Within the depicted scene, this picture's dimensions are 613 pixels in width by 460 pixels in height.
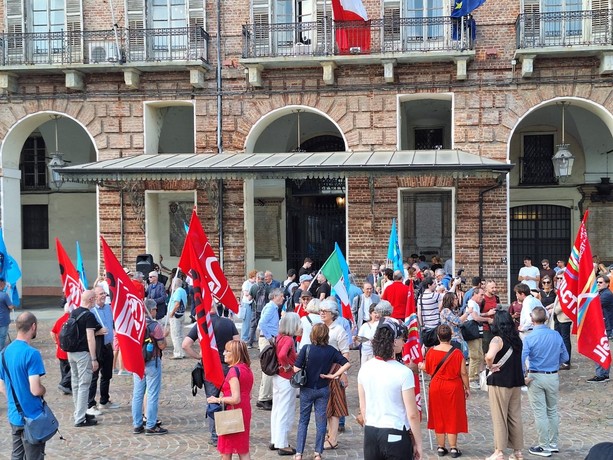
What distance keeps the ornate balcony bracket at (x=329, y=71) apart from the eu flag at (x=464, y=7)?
331cm

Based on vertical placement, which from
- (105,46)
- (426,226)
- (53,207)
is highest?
(105,46)

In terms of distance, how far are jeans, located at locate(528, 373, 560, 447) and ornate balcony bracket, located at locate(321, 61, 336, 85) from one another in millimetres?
12310

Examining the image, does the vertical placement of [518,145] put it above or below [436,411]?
above

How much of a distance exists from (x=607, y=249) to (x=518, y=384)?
53.3 ft

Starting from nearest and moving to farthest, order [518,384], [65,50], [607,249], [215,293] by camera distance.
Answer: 1. [518,384]
2. [215,293]
3. [65,50]
4. [607,249]

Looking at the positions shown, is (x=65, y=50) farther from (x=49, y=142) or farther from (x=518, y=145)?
(x=518, y=145)

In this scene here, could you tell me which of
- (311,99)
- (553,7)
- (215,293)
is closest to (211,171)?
(311,99)

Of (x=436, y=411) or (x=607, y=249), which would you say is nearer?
(x=436, y=411)

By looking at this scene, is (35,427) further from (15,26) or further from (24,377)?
(15,26)

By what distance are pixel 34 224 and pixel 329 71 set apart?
12915 millimetres

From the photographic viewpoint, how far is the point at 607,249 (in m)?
22.3

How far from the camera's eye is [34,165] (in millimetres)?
25547

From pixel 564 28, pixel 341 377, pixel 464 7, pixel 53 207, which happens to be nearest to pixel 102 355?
pixel 341 377

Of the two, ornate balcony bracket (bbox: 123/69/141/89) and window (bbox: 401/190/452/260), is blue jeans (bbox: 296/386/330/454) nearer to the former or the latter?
ornate balcony bracket (bbox: 123/69/141/89)
